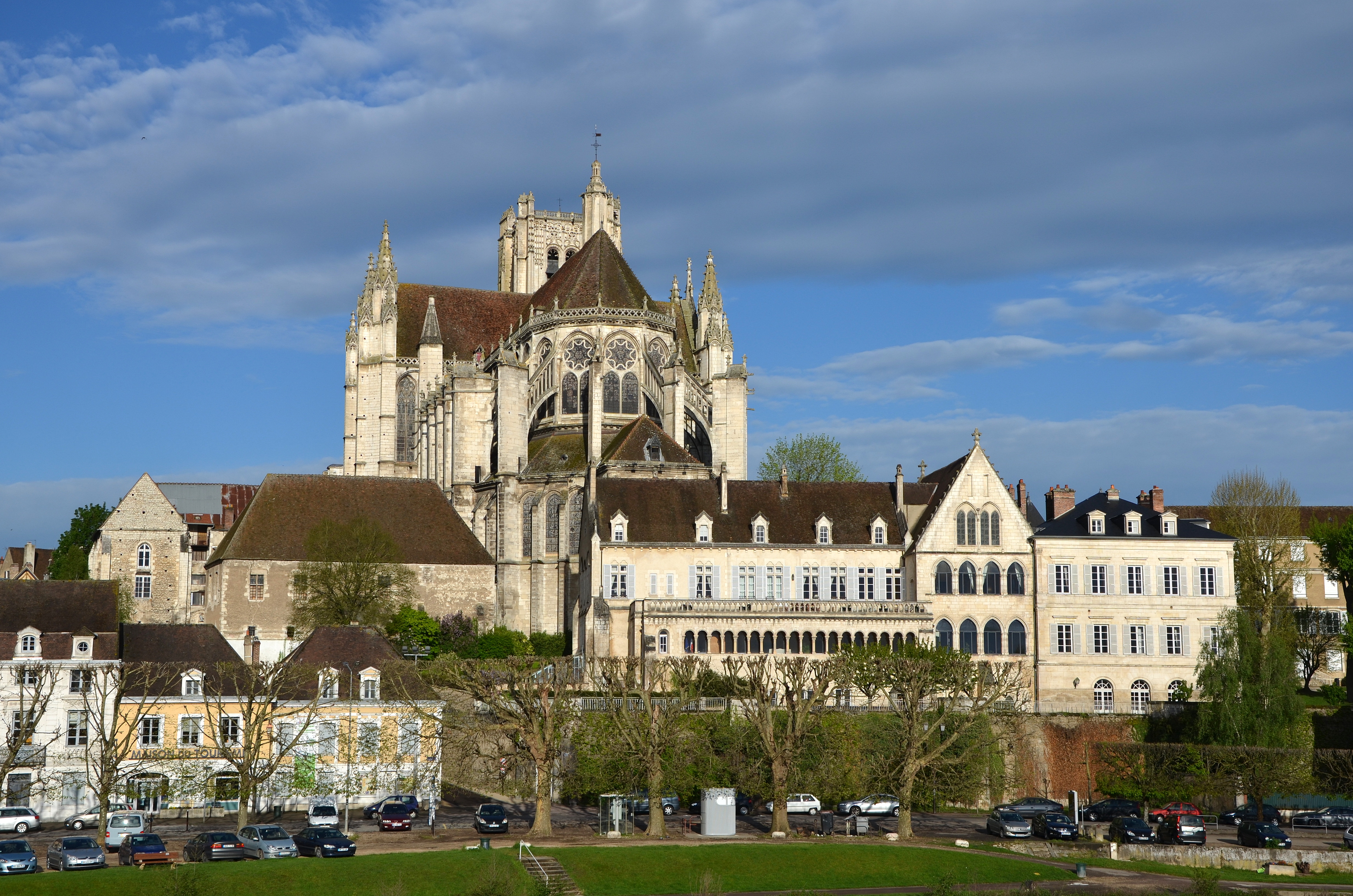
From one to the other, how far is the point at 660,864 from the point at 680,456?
36836 millimetres

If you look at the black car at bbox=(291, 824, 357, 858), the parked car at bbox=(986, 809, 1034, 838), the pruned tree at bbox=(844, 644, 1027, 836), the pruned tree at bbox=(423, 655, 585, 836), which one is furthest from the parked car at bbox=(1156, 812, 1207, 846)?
the black car at bbox=(291, 824, 357, 858)

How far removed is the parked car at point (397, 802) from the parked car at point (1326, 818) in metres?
29.7

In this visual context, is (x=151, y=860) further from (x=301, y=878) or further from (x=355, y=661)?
(x=355, y=661)

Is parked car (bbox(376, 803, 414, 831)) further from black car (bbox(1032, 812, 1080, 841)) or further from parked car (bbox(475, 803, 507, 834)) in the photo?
black car (bbox(1032, 812, 1080, 841))

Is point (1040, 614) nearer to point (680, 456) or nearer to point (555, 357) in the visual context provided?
point (680, 456)

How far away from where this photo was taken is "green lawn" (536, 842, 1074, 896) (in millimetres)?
42000

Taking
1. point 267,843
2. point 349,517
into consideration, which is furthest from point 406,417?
point 267,843

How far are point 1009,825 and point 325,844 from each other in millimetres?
Answer: 19959

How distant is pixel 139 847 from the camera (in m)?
41.5

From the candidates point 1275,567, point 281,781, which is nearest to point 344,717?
point 281,781

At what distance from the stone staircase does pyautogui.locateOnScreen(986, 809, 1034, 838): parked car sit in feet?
46.4

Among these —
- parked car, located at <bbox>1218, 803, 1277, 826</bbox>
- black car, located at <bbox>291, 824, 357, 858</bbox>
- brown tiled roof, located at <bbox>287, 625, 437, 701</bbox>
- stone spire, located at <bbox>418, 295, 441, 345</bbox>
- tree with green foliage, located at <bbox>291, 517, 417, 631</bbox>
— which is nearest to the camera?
black car, located at <bbox>291, 824, 357, 858</bbox>

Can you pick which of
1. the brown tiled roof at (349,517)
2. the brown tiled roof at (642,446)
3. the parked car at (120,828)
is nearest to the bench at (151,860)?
the parked car at (120,828)

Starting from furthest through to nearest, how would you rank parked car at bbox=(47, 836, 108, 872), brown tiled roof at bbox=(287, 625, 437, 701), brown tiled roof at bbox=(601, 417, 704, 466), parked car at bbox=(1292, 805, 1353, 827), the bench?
brown tiled roof at bbox=(601, 417, 704, 466) < brown tiled roof at bbox=(287, 625, 437, 701) < parked car at bbox=(1292, 805, 1353, 827) < the bench < parked car at bbox=(47, 836, 108, 872)
